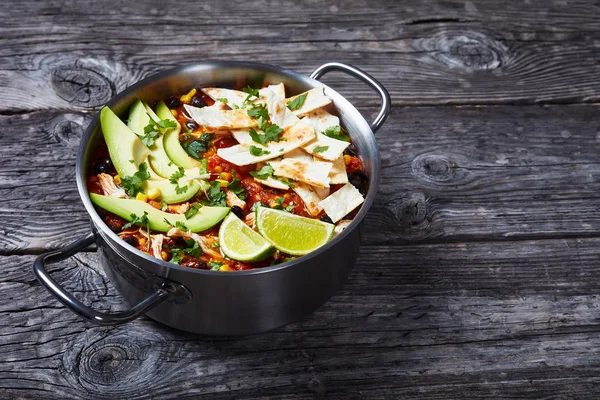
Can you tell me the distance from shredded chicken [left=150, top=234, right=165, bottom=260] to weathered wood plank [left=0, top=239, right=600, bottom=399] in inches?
A: 15.7

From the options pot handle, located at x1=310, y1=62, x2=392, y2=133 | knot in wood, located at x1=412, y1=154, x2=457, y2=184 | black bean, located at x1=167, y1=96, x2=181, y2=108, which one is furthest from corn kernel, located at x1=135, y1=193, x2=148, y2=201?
knot in wood, located at x1=412, y1=154, x2=457, y2=184

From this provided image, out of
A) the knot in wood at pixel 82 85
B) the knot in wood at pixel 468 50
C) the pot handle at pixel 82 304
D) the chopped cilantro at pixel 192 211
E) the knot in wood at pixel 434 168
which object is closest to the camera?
the pot handle at pixel 82 304

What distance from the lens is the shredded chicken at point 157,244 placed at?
2314 millimetres

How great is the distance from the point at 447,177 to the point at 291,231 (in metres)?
1.04

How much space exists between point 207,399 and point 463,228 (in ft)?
4.02

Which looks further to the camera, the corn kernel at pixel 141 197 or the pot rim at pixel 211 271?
the corn kernel at pixel 141 197

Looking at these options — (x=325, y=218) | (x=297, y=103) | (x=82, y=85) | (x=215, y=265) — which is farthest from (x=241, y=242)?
(x=82, y=85)

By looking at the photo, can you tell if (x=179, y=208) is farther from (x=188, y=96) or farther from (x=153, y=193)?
(x=188, y=96)

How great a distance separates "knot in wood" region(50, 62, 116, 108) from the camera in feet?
11.0

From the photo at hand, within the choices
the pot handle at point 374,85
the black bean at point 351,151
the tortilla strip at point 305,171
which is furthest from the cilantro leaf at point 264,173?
the pot handle at point 374,85

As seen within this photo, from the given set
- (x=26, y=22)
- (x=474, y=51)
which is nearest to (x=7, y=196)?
(x=26, y=22)

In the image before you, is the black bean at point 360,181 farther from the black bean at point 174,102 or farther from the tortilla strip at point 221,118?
the black bean at point 174,102

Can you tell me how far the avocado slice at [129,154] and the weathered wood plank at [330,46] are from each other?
81cm

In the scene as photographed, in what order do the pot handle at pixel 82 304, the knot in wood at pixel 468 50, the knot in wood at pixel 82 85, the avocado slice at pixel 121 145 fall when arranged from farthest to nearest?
the knot in wood at pixel 468 50 → the knot in wood at pixel 82 85 → the avocado slice at pixel 121 145 → the pot handle at pixel 82 304
